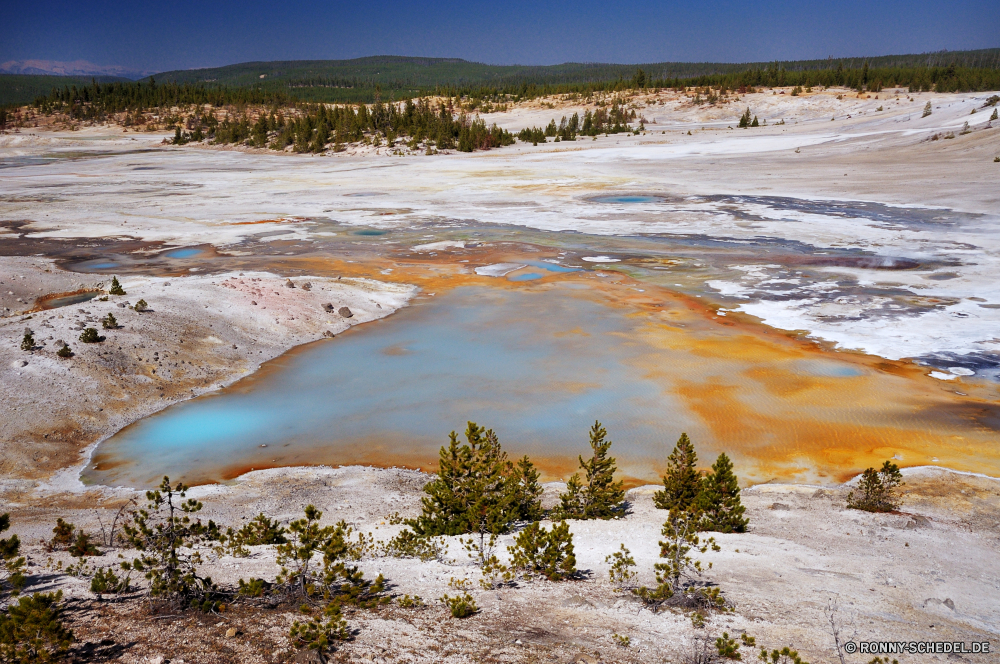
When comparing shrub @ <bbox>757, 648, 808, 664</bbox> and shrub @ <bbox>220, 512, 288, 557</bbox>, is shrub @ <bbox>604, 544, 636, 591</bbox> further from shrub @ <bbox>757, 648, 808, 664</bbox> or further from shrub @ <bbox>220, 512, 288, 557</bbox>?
shrub @ <bbox>220, 512, 288, 557</bbox>

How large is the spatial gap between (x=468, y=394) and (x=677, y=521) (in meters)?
5.22

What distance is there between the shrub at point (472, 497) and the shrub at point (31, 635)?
296cm

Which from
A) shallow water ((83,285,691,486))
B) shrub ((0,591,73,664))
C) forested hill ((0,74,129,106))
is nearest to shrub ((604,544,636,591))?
shallow water ((83,285,691,486))

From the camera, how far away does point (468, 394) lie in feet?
34.8

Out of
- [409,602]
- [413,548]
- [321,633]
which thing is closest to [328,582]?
[321,633]

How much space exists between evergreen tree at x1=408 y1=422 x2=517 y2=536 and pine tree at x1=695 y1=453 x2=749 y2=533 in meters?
1.83

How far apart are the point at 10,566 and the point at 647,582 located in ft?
14.6

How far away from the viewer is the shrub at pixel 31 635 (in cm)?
362

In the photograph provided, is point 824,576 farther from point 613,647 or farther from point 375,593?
point 375,593

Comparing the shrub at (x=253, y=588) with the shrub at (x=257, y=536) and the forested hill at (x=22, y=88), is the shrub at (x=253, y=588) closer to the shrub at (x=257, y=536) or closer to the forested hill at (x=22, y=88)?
the shrub at (x=257, y=536)

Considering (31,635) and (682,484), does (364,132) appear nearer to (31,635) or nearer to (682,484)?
(682,484)

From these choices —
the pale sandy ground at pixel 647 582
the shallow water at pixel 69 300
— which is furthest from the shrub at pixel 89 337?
the pale sandy ground at pixel 647 582

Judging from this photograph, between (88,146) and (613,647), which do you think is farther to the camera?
(88,146)

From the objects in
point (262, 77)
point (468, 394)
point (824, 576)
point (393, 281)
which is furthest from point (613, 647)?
point (262, 77)
